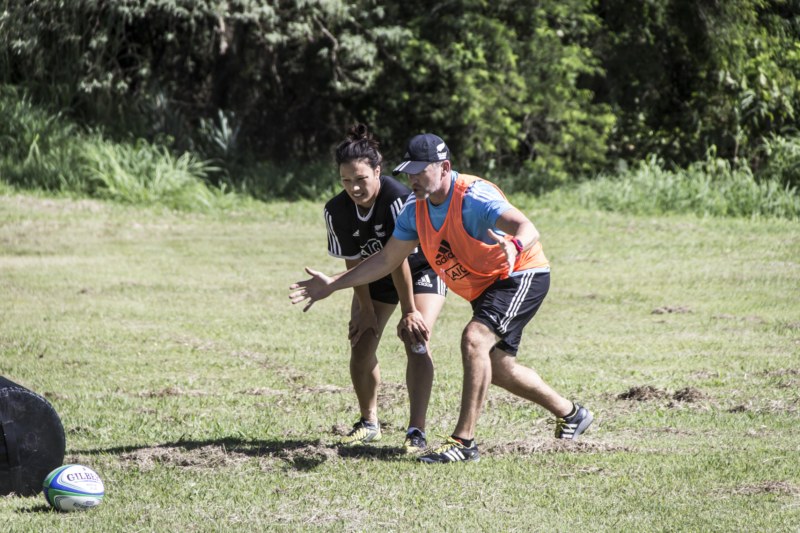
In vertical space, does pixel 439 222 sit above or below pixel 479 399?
above

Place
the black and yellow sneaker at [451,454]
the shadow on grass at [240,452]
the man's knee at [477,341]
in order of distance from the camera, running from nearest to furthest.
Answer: the man's knee at [477,341] → the black and yellow sneaker at [451,454] → the shadow on grass at [240,452]

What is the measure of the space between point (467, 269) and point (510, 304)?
0.31 meters

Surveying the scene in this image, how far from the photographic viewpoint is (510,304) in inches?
254

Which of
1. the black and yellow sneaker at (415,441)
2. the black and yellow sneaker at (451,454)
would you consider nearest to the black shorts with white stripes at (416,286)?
the black and yellow sneaker at (415,441)

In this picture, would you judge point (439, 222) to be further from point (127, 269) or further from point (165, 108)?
point (165, 108)

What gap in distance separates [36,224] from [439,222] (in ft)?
43.6

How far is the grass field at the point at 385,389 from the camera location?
573 centimetres

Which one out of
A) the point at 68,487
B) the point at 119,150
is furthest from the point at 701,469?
the point at 119,150

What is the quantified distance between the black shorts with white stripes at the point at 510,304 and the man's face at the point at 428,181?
2.24 feet

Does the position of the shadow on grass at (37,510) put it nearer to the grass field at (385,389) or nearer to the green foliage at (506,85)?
the grass field at (385,389)

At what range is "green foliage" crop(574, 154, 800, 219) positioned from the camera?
1992cm

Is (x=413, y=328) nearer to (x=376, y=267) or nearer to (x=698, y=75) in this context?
(x=376, y=267)

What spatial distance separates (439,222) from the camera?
21.1 ft

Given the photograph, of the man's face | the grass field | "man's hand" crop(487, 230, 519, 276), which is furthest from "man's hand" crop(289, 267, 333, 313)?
"man's hand" crop(487, 230, 519, 276)
